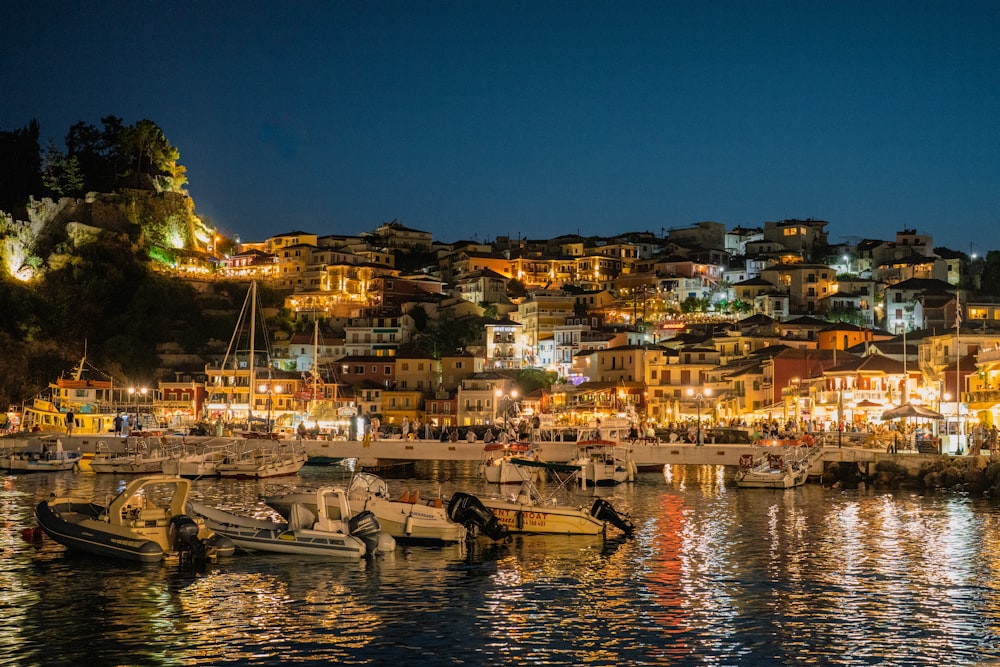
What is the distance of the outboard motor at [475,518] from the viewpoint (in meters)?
29.6

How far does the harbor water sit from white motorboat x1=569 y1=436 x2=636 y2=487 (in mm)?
13918

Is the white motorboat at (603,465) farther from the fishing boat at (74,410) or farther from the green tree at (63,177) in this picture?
the green tree at (63,177)

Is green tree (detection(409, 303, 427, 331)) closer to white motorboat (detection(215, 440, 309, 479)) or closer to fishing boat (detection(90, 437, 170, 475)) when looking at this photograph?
white motorboat (detection(215, 440, 309, 479))

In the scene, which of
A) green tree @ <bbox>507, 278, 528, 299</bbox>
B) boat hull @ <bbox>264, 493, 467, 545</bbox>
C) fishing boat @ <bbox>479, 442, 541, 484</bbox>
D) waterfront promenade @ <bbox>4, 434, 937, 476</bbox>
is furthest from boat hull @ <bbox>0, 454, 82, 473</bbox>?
green tree @ <bbox>507, 278, 528, 299</bbox>

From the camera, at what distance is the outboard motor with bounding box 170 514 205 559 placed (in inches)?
1009

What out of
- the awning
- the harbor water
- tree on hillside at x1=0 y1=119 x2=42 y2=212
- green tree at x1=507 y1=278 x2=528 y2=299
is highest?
tree on hillside at x1=0 y1=119 x2=42 y2=212

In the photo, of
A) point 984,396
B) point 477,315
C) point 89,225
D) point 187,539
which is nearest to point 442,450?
point 984,396

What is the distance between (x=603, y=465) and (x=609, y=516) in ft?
56.9

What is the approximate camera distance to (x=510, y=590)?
23.2m

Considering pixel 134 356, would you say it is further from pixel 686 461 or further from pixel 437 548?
pixel 437 548

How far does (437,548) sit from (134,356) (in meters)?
70.1

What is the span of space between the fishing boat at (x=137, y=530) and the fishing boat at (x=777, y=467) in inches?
1077

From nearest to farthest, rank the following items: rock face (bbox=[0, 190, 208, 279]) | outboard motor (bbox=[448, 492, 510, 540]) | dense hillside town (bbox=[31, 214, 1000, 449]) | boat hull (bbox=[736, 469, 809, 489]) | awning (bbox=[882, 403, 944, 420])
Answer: outboard motor (bbox=[448, 492, 510, 540]) < boat hull (bbox=[736, 469, 809, 489]) < awning (bbox=[882, 403, 944, 420]) < dense hillside town (bbox=[31, 214, 1000, 449]) < rock face (bbox=[0, 190, 208, 279])

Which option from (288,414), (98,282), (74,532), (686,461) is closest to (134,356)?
(98,282)
